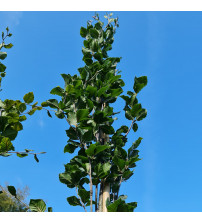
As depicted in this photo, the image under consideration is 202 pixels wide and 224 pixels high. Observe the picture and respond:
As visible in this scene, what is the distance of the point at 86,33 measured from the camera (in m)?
3.44

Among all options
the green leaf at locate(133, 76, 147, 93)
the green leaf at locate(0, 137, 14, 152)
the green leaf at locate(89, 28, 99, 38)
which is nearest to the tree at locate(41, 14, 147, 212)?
the green leaf at locate(133, 76, 147, 93)

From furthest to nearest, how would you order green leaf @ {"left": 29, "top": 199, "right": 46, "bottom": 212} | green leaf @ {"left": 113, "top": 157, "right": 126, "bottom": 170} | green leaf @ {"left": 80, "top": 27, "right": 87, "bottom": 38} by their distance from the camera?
green leaf @ {"left": 80, "top": 27, "right": 87, "bottom": 38}
green leaf @ {"left": 113, "top": 157, "right": 126, "bottom": 170}
green leaf @ {"left": 29, "top": 199, "right": 46, "bottom": 212}

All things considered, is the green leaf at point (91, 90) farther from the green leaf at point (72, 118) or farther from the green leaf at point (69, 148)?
the green leaf at point (69, 148)

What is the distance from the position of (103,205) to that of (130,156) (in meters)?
0.48

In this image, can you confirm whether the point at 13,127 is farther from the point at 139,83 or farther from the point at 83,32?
the point at 83,32

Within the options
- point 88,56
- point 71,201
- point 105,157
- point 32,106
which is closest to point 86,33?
point 88,56

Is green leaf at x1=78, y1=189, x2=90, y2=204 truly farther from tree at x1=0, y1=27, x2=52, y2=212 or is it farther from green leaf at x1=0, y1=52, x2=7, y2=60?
green leaf at x1=0, y1=52, x2=7, y2=60

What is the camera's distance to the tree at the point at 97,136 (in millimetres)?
1779

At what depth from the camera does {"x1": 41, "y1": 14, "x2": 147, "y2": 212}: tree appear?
1779 mm

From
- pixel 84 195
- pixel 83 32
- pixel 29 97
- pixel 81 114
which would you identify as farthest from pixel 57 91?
pixel 83 32

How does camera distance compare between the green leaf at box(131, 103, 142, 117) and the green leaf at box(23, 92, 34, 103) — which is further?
the green leaf at box(131, 103, 142, 117)

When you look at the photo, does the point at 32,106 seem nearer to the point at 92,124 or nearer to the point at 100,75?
the point at 92,124

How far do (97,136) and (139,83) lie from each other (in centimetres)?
70

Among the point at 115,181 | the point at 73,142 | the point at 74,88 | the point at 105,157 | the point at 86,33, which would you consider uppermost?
the point at 86,33
